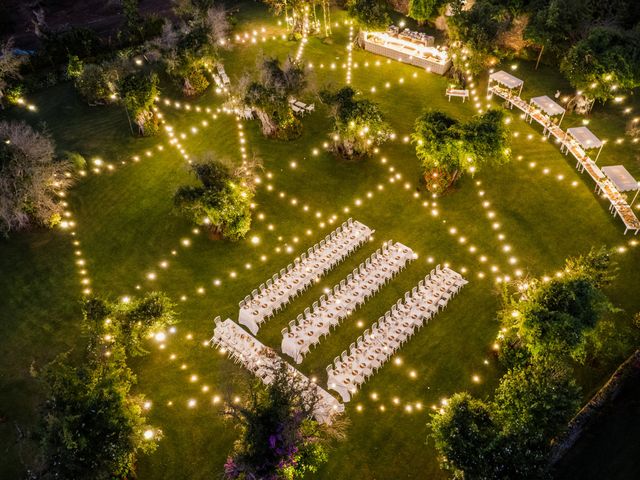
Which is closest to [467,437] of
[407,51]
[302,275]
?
[302,275]

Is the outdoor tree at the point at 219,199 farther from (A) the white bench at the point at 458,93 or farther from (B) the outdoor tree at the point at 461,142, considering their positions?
(A) the white bench at the point at 458,93

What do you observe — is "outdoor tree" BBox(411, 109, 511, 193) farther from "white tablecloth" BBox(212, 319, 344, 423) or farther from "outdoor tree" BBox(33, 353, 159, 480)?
"outdoor tree" BBox(33, 353, 159, 480)

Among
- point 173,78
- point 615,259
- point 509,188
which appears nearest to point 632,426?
point 615,259

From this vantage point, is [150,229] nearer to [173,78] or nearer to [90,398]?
[90,398]

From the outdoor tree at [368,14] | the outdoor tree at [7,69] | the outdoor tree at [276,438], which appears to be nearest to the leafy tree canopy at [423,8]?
the outdoor tree at [368,14]

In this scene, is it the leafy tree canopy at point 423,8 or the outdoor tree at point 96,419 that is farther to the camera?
the leafy tree canopy at point 423,8

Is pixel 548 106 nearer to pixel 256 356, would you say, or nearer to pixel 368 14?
pixel 368 14

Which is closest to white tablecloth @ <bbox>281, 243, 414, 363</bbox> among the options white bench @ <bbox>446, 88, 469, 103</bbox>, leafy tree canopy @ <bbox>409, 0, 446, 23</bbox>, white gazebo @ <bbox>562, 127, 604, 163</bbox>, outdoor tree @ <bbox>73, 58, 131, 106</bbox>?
white gazebo @ <bbox>562, 127, 604, 163</bbox>
